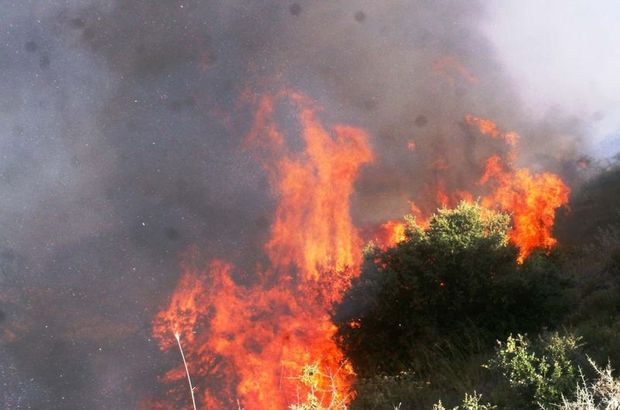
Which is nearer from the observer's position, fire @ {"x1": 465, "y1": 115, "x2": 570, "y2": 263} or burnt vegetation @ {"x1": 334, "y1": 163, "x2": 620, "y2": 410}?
burnt vegetation @ {"x1": 334, "y1": 163, "x2": 620, "y2": 410}

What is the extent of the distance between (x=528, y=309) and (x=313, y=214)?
562 inches

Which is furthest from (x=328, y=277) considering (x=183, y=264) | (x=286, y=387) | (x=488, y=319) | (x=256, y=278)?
(x=183, y=264)

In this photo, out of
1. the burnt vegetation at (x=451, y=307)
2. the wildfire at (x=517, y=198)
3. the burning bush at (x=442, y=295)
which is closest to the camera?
the burnt vegetation at (x=451, y=307)

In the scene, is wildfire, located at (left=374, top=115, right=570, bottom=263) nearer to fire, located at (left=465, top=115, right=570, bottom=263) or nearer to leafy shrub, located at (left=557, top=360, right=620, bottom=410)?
fire, located at (left=465, top=115, right=570, bottom=263)

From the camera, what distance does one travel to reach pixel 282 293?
21547 millimetres

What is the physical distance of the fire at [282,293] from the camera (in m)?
17.5

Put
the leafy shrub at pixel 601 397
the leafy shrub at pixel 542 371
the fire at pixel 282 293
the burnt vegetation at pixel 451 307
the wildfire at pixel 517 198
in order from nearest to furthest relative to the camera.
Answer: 1. the leafy shrub at pixel 601 397
2. the leafy shrub at pixel 542 371
3. the burnt vegetation at pixel 451 307
4. the fire at pixel 282 293
5. the wildfire at pixel 517 198

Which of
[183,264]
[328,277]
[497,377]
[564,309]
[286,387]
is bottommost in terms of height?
[497,377]

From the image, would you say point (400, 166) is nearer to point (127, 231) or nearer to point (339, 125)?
point (339, 125)

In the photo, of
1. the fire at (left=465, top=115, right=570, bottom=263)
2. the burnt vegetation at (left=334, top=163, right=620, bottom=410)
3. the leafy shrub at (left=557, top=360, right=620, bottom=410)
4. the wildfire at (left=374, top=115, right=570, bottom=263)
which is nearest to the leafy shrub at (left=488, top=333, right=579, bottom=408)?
the leafy shrub at (left=557, top=360, right=620, bottom=410)

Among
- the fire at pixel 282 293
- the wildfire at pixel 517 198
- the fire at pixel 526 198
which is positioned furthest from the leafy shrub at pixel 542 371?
the fire at pixel 526 198

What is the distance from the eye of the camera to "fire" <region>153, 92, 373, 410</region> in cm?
1752

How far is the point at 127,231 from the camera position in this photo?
26641 mm

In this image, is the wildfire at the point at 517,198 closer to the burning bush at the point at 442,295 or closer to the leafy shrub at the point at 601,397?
the burning bush at the point at 442,295
